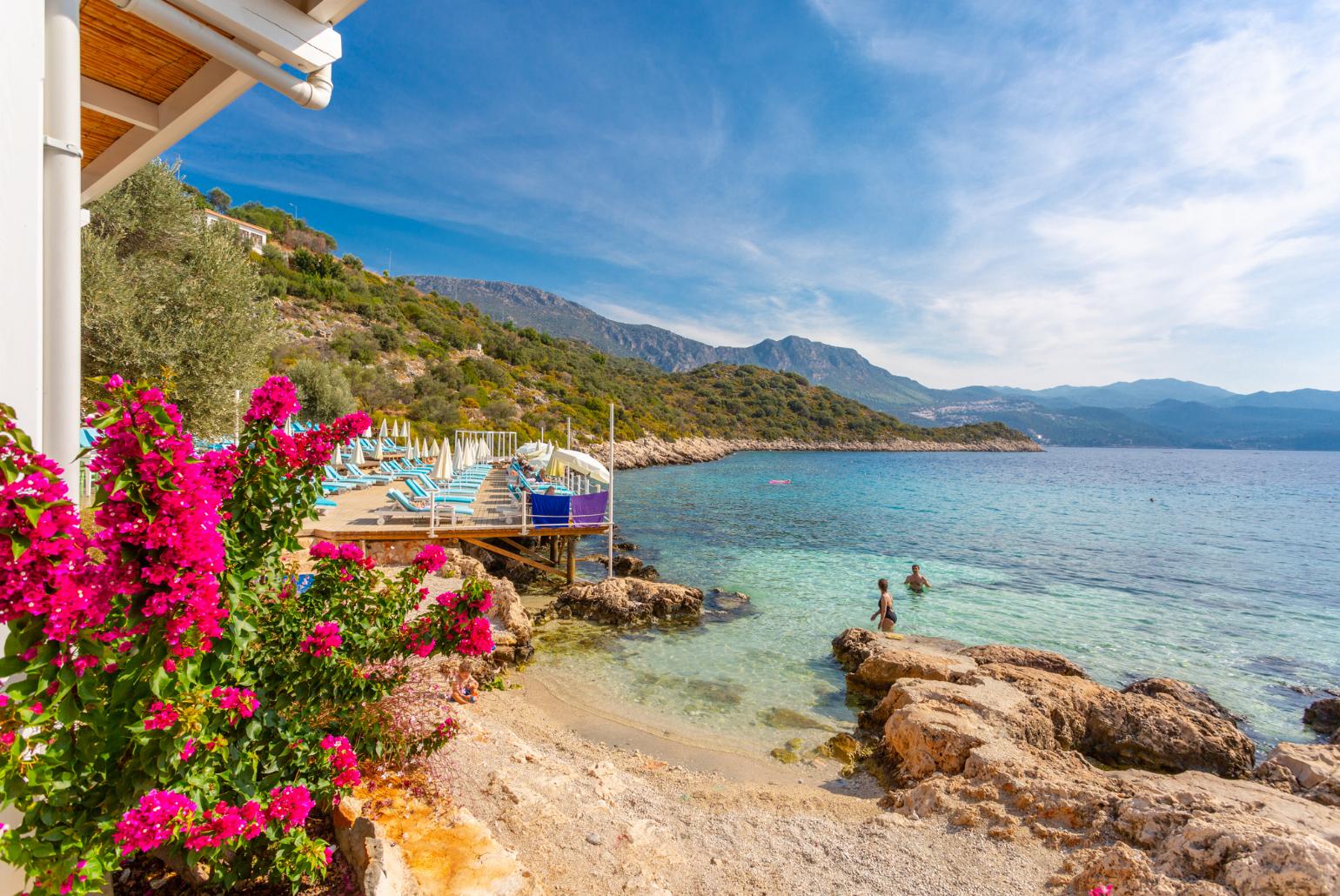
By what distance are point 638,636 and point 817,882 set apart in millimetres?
7385

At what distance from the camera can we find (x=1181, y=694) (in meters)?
9.38

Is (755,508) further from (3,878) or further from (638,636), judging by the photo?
(3,878)

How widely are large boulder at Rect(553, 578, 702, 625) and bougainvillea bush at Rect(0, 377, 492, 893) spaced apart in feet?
31.9

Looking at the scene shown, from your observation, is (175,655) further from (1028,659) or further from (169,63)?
(1028,659)

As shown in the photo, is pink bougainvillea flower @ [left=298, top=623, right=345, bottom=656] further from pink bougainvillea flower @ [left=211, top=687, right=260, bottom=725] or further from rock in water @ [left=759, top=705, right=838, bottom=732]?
rock in water @ [left=759, top=705, right=838, bottom=732]

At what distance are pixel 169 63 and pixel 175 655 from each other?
3404 mm

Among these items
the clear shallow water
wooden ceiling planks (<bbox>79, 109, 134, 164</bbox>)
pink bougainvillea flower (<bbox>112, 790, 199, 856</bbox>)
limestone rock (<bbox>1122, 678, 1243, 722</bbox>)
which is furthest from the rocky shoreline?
pink bougainvillea flower (<bbox>112, 790, 199, 856</bbox>)

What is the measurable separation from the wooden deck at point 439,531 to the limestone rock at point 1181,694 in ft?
36.2

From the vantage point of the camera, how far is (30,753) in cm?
200

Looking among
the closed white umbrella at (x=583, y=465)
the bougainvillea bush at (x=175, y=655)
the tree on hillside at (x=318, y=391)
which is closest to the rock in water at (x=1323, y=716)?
the bougainvillea bush at (x=175, y=655)

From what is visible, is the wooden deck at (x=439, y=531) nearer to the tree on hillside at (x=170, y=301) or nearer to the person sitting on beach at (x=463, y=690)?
the tree on hillside at (x=170, y=301)

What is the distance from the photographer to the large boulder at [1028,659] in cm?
983

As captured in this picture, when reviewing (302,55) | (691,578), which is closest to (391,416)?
(691,578)

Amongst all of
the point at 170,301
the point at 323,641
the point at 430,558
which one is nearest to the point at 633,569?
the point at 170,301
